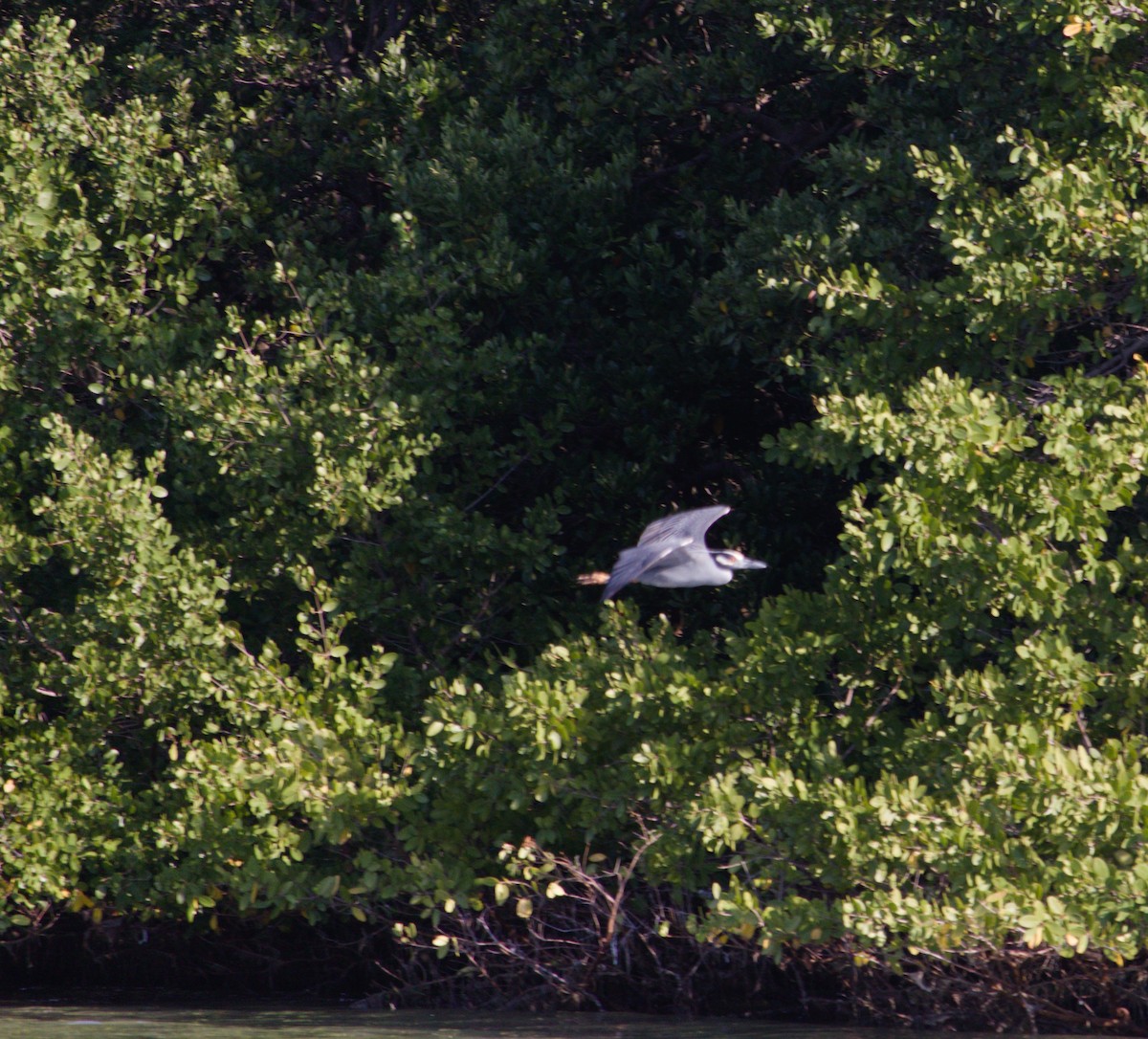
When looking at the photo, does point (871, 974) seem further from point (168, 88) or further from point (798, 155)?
point (168, 88)

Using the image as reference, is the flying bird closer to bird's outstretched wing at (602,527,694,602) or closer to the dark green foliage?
bird's outstretched wing at (602,527,694,602)

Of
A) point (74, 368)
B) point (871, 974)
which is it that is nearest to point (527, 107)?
point (74, 368)

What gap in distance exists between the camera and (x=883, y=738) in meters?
9.29

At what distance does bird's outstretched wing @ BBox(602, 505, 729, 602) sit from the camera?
30.5 feet

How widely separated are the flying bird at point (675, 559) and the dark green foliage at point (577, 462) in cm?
35

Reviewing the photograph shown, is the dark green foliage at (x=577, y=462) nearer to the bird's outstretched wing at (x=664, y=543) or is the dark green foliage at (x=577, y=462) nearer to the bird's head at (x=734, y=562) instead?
the bird's head at (x=734, y=562)

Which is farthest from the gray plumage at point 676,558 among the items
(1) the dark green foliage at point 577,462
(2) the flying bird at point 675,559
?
(1) the dark green foliage at point 577,462

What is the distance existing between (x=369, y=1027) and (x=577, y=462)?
362cm

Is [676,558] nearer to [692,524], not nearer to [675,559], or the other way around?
[675,559]

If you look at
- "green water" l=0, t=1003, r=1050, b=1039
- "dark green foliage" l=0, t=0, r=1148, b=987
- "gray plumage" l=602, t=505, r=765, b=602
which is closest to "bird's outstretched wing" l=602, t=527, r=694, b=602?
"gray plumage" l=602, t=505, r=765, b=602

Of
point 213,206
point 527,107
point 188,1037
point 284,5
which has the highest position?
point 284,5

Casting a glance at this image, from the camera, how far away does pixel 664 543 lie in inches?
370

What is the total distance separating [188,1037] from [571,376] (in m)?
4.41

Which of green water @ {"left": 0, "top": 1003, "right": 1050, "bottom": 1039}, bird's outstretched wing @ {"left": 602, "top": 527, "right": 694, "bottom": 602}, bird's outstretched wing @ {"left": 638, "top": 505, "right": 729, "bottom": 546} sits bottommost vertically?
green water @ {"left": 0, "top": 1003, "right": 1050, "bottom": 1039}
